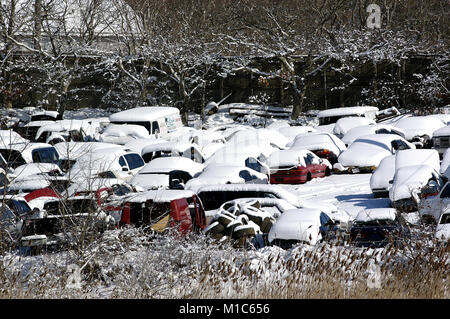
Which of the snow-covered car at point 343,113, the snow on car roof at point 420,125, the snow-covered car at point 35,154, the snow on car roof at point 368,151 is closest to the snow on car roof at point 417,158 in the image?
the snow on car roof at point 368,151

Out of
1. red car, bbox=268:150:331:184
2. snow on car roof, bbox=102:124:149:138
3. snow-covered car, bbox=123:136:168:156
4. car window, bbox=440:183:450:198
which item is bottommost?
red car, bbox=268:150:331:184

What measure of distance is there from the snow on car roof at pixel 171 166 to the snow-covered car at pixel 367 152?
5.23 m

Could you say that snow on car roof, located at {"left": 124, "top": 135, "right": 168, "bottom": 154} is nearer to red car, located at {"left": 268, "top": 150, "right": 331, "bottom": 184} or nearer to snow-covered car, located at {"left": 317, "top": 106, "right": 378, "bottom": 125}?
red car, located at {"left": 268, "top": 150, "right": 331, "bottom": 184}

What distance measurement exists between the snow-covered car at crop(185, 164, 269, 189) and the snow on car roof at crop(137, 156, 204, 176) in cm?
135

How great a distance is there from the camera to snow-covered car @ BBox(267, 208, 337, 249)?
14391 millimetres

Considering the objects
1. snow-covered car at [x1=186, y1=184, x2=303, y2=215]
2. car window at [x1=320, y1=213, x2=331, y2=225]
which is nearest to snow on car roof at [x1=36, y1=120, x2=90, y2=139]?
snow-covered car at [x1=186, y1=184, x2=303, y2=215]

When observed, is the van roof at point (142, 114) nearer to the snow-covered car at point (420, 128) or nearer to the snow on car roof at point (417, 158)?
the snow-covered car at point (420, 128)

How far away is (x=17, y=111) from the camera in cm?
4238

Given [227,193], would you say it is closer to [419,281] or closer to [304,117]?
[419,281]

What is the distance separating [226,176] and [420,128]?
478 inches

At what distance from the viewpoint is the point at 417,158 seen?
21828mm

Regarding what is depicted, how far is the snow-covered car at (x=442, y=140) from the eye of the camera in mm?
26094

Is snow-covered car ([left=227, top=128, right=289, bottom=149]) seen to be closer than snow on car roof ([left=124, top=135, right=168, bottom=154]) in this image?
Yes

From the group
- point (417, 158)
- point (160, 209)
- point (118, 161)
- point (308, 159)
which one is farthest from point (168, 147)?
point (160, 209)
